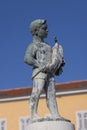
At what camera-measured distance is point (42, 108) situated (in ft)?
91.5

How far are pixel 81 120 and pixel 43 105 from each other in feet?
8.16

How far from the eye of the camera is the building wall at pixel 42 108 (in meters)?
27.7

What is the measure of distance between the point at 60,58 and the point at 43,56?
0.35 meters

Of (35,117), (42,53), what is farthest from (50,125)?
Result: (42,53)

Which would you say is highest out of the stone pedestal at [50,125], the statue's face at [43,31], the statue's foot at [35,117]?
the statue's face at [43,31]

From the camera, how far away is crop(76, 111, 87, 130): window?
27.6 metres

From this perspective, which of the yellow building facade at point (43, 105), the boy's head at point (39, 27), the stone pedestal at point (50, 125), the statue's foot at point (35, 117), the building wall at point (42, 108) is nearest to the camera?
the stone pedestal at point (50, 125)

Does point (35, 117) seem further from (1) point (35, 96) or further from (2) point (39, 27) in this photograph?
(2) point (39, 27)

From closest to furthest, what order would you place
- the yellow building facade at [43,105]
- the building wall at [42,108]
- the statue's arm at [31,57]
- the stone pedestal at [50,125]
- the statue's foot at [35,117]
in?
the stone pedestal at [50,125]
the statue's foot at [35,117]
the statue's arm at [31,57]
the yellow building facade at [43,105]
the building wall at [42,108]

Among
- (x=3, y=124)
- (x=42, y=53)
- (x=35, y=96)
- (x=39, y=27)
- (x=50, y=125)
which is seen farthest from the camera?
(x=3, y=124)

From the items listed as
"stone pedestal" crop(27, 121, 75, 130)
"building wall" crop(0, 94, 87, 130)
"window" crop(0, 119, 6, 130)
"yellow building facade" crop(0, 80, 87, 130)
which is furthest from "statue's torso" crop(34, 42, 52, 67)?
"window" crop(0, 119, 6, 130)

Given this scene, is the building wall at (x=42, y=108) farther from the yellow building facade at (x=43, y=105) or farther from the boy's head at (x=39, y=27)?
the boy's head at (x=39, y=27)

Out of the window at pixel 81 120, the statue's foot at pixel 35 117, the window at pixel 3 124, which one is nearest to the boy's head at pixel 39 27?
the statue's foot at pixel 35 117

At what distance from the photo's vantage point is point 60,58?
9.44m
